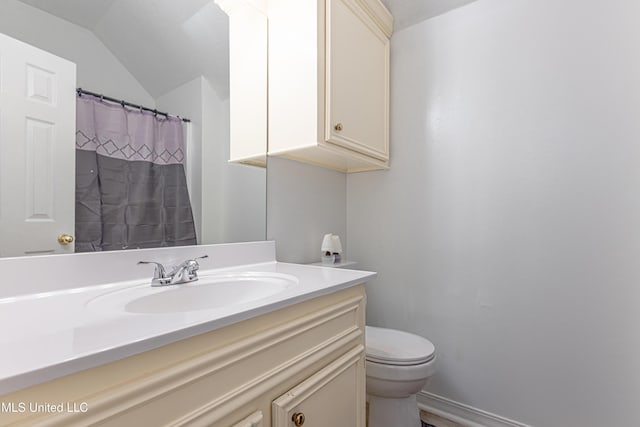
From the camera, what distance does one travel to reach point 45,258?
2.50 ft

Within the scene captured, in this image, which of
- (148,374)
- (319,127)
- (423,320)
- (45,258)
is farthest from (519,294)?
(45,258)

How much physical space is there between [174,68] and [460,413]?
199 centimetres

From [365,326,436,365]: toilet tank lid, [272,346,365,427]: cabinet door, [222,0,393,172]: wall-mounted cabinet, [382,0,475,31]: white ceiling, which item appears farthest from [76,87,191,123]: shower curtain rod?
[382,0,475,31]: white ceiling

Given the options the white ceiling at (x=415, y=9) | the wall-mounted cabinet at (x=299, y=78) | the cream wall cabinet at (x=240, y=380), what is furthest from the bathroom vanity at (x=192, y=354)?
the white ceiling at (x=415, y=9)

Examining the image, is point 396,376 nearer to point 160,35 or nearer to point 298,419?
point 298,419

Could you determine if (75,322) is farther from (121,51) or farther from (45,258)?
(121,51)

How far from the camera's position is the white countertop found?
372mm

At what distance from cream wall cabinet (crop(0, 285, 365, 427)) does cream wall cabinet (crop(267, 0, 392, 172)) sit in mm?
676

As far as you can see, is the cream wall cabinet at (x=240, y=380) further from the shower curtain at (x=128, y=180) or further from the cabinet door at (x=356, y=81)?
the cabinet door at (x=356, y=81)

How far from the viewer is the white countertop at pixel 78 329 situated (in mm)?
372

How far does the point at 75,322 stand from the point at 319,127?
97 cm

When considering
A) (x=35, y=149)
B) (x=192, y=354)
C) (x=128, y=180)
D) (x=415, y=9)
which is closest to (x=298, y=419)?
(x=192, y=354)

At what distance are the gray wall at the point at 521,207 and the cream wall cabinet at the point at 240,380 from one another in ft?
2.46

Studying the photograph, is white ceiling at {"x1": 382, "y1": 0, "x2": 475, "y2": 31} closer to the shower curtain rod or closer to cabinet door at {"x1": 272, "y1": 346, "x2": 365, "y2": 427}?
the shower curtain rod
